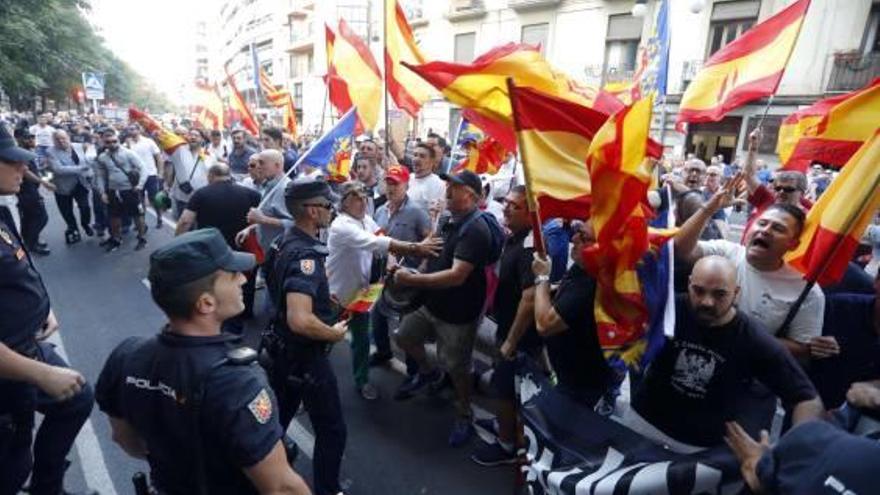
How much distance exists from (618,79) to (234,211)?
19.2m

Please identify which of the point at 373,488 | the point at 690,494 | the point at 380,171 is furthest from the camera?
the point at 380,171

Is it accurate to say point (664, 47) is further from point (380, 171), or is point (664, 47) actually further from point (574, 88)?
point (380, 171)

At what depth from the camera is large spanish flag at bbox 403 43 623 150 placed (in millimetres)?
3543

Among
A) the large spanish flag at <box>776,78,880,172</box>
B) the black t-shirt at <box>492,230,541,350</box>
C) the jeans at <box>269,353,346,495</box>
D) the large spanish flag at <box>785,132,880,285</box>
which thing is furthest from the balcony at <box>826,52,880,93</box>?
the jeans at <box>269,353,346,495</box>

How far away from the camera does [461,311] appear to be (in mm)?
3684

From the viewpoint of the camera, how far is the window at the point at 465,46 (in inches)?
990

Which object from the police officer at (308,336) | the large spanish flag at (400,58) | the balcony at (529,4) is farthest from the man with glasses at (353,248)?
the balcony at (529,4)

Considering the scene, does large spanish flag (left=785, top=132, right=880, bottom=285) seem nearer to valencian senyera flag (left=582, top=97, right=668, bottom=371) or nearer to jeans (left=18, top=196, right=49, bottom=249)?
valencian senyera flag (left=582, top=97, right=668, bottom=371)

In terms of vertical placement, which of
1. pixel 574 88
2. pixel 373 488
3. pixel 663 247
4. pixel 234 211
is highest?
pixel 574 88

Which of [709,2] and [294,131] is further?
[709,2]

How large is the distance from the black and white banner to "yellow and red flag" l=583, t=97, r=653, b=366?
355 millimetres

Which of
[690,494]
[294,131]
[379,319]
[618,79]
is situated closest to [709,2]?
[618,79]

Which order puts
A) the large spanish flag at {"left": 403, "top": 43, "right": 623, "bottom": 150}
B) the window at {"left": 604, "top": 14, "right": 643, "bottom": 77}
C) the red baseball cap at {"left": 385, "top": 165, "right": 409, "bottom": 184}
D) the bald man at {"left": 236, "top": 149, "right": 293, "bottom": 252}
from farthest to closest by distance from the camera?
1. the window at {"left": 604, "top": 14, "right": 643, "bottom": 77}
2. the bald man at {"left": 236, "top": 149, "right": 293, "bottom": 252}
3. the red baseball cap at {"left": 385, "top": 165, "right": 409, "bottom": 184}
4. the large spanish flag at {"left": 403, "top": 43, "right": 623, "bottom": 150}

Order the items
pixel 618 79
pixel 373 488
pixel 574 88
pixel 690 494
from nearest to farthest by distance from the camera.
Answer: pixel 690 494
pixel 373 488
pixel 574 88
pixel 618 79
